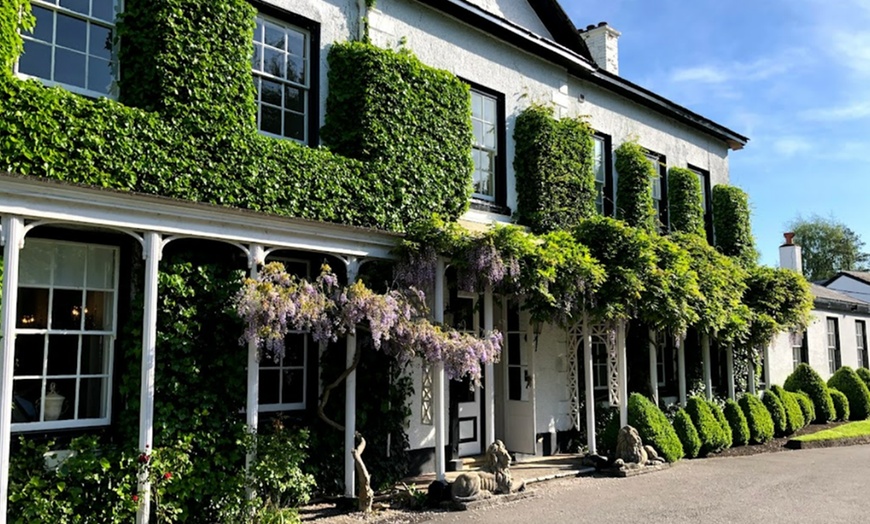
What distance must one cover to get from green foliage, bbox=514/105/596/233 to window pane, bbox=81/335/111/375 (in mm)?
7589

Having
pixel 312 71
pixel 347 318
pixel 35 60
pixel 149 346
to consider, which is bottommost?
pixel 149 346

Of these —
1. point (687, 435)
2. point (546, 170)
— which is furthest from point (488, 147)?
point (687, 435)

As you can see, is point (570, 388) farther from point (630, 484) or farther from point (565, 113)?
point (565, 113)

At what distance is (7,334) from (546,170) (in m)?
9.33

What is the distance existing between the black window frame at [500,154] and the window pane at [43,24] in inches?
267

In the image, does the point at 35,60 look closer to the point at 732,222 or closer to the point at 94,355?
the point at 94,355

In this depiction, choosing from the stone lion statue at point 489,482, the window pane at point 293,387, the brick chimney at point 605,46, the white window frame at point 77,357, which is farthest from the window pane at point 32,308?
the brick chimney at point 605,46

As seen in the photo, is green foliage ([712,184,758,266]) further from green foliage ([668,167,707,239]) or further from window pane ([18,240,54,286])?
window pane ([18,240,54,286])

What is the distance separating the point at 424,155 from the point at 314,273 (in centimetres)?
258

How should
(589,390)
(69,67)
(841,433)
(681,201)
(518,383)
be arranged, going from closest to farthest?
(69,67)
(589,390)
(518,383)
(841,433)
(681,201)

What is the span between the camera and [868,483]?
433 inches

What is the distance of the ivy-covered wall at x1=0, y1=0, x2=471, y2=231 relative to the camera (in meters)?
7.45

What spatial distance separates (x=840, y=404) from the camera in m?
19.4

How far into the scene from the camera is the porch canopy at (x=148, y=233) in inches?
263
